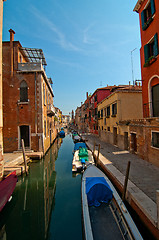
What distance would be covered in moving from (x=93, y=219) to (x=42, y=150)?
10219mm

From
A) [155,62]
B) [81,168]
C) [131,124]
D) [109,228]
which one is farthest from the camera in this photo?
[131,124]

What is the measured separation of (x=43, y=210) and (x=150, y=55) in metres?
12.1

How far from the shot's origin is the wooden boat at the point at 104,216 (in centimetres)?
351

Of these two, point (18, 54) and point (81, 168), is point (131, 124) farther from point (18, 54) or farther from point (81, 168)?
point (18, 54)

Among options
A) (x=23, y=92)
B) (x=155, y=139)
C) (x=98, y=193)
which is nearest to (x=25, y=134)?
(x=23, y=92)

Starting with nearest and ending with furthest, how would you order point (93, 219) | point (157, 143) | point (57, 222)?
point (93, 219)
point (57, 222)
point (157, 143)

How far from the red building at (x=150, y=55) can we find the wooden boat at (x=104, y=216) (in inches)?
269

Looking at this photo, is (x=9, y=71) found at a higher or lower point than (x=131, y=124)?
higher

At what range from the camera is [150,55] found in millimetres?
9242

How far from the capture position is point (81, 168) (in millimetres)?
9625

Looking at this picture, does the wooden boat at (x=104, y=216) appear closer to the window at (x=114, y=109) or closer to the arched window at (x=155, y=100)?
the arched window at (x=155, y=100)

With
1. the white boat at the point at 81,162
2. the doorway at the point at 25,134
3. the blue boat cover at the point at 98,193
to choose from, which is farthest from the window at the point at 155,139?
the doorway at the point at 25,134

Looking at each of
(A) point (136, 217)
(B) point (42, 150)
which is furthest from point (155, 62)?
(B) point (42, 150)

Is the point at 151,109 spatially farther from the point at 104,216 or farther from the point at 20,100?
the point at 20,100
